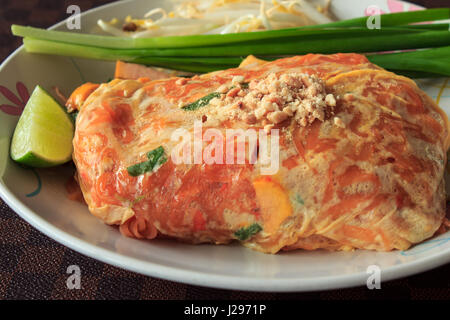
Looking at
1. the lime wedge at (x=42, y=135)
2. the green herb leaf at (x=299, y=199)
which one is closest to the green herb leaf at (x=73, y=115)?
the lime wedge at (x=42, y=135)

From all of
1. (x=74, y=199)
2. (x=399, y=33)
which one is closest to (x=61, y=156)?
(x=74, y=199)

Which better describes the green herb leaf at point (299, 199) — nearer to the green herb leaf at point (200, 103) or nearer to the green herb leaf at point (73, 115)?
the green herb leaf at point (200, 103)

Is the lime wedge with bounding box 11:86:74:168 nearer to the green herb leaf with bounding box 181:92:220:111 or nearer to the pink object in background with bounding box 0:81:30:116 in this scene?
the pink object in background with bounding box 0:81:30:116

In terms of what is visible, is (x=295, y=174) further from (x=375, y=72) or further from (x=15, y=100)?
(x=15, y=100)

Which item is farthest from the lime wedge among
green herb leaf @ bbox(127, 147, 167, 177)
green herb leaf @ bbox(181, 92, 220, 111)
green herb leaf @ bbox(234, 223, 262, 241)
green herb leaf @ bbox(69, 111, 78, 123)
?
green herb leaf @ bbox(234, 223, 262, 241)

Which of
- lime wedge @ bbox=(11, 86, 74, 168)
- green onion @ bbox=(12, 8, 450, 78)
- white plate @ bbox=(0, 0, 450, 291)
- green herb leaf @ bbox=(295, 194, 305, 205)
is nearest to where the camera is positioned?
white plate @ bbox=(0, 0, 450, 291)

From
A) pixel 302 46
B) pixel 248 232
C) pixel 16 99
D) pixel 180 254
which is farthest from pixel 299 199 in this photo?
pixel 16 99
